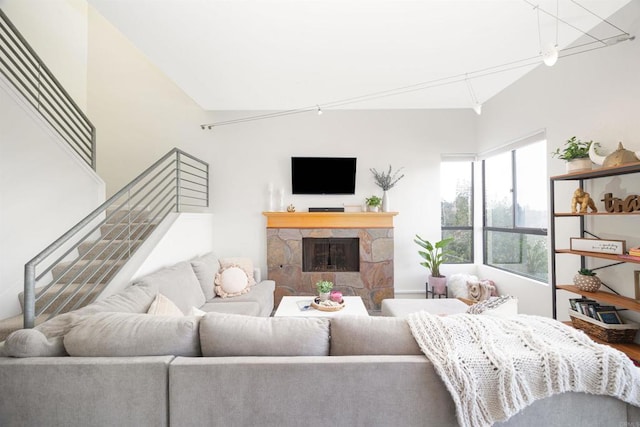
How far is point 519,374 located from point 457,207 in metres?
3.59

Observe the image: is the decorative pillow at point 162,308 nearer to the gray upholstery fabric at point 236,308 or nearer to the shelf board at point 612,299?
the gray upholstery fabric at point 236,308

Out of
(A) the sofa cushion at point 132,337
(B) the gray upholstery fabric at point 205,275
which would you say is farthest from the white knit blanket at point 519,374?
(B) the gray upholstery fabric at point 205,275

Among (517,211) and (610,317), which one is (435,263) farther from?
(610,317)

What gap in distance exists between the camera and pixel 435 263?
3.96 meters

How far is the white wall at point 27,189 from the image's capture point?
225 cm

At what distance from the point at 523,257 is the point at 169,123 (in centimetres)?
503

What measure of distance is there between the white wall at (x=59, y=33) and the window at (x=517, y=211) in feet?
18.0

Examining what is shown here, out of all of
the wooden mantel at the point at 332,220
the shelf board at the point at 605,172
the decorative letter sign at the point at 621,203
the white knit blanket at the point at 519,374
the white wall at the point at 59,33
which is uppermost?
the white wall at the point at 59,33

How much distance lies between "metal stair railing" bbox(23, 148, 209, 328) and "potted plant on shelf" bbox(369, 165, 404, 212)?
250cm

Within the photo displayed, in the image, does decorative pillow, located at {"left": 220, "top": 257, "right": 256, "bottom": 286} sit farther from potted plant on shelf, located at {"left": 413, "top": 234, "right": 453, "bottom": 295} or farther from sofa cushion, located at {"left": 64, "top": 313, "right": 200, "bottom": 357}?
potted plant on shelf, located at {"left": 413, "top": 234, "right": 453, "bottom": 295}

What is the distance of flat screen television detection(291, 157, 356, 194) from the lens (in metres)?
4.19

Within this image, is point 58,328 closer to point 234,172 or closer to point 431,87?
point 234,172

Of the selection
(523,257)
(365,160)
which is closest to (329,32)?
(365,160)

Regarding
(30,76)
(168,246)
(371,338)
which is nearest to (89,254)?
(168,246)
